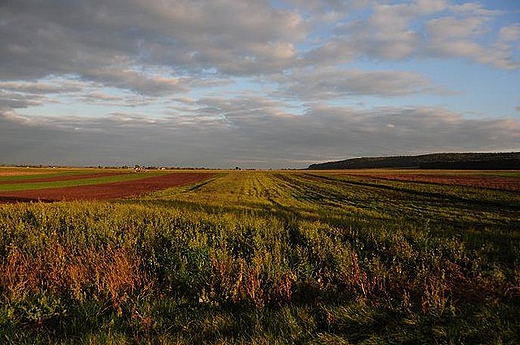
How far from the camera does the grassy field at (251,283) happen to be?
5.45m

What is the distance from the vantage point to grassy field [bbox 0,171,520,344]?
5445 millimetres

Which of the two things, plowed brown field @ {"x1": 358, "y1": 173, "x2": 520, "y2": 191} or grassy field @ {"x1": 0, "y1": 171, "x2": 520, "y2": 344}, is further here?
plowed brown field @ {"x1": 358, "y1": 173, "x2": 520, "y2": 191}

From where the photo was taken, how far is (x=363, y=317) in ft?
18.8

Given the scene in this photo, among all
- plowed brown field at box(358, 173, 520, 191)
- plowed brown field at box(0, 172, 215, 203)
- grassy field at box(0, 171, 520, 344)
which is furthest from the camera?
plowed brown field at box(358, 173, 520, 191)

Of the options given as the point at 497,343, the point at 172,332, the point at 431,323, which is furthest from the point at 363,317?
the point at 172,332

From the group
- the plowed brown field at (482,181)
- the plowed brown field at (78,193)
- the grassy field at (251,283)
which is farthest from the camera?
the plowed brown field at (482,181)

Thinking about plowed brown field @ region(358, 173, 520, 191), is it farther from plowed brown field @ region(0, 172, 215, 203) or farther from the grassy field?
plowed brown field @ region(0, 172, 215, 203)

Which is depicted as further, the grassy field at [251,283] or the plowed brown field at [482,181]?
the plowed brown field at [482,181]

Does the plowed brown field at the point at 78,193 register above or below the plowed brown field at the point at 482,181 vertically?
below

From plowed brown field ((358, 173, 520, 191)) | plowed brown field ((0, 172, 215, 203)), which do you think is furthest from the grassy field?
plowed brown field ((358, 173, 520, 191))

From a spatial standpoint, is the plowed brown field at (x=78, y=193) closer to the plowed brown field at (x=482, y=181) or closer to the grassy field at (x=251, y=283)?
the grassy field at (x=251, y=283)

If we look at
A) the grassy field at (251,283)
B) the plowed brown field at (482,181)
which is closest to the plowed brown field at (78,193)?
the grassy field at (251,283)

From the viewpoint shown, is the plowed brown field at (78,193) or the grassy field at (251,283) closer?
the grassy field at (251,283)

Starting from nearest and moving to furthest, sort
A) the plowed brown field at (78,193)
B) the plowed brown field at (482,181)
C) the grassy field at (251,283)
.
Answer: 1. the grassy field at (251,283)
2. the plowed brown field at (78,193)
3. the plowed brown field at (482,181)
